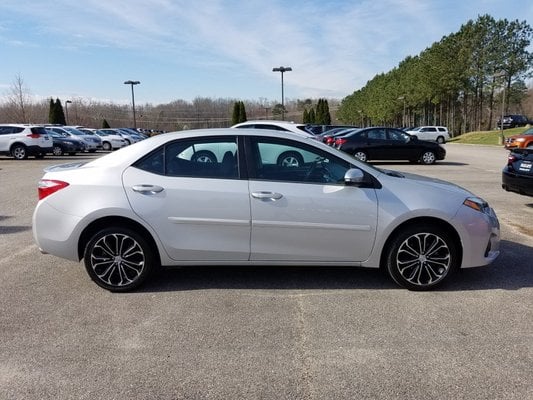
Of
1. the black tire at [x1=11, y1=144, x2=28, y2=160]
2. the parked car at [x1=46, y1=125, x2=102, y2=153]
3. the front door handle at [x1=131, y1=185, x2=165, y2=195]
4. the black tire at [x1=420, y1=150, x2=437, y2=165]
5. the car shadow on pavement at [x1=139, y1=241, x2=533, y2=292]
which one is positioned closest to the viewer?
the front door handle at [x1=131, y1=185, x2=165, y2=195]

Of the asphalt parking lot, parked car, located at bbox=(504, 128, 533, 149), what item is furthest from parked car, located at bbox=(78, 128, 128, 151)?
the asphalt parking lot

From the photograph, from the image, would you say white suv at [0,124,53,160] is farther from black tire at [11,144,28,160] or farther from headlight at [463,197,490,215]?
headlight at [463,197,490,215]

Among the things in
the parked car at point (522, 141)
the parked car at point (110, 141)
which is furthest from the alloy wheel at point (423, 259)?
the parked car at point (110, 141)

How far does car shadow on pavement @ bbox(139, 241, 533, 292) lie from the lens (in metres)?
4.61

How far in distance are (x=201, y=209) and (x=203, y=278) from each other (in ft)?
3.09

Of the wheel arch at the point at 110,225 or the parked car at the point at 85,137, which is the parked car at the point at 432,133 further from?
the wheel arch at the point at 110,225

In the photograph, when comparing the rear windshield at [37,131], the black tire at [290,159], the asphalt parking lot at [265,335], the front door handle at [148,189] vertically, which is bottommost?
the asphalt parking lot at [265,335]

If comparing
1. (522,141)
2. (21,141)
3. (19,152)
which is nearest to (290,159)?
(21,141)

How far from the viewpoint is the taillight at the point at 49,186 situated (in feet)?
14.6

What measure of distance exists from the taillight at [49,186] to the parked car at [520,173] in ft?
25.0

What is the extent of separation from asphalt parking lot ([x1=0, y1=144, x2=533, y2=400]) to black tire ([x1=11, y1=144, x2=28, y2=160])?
17.7 metres

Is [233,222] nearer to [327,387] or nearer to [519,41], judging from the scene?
[327,387]

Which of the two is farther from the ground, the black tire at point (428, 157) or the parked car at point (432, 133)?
the parked car at point (432, 133)

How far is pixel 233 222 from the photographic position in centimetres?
433
